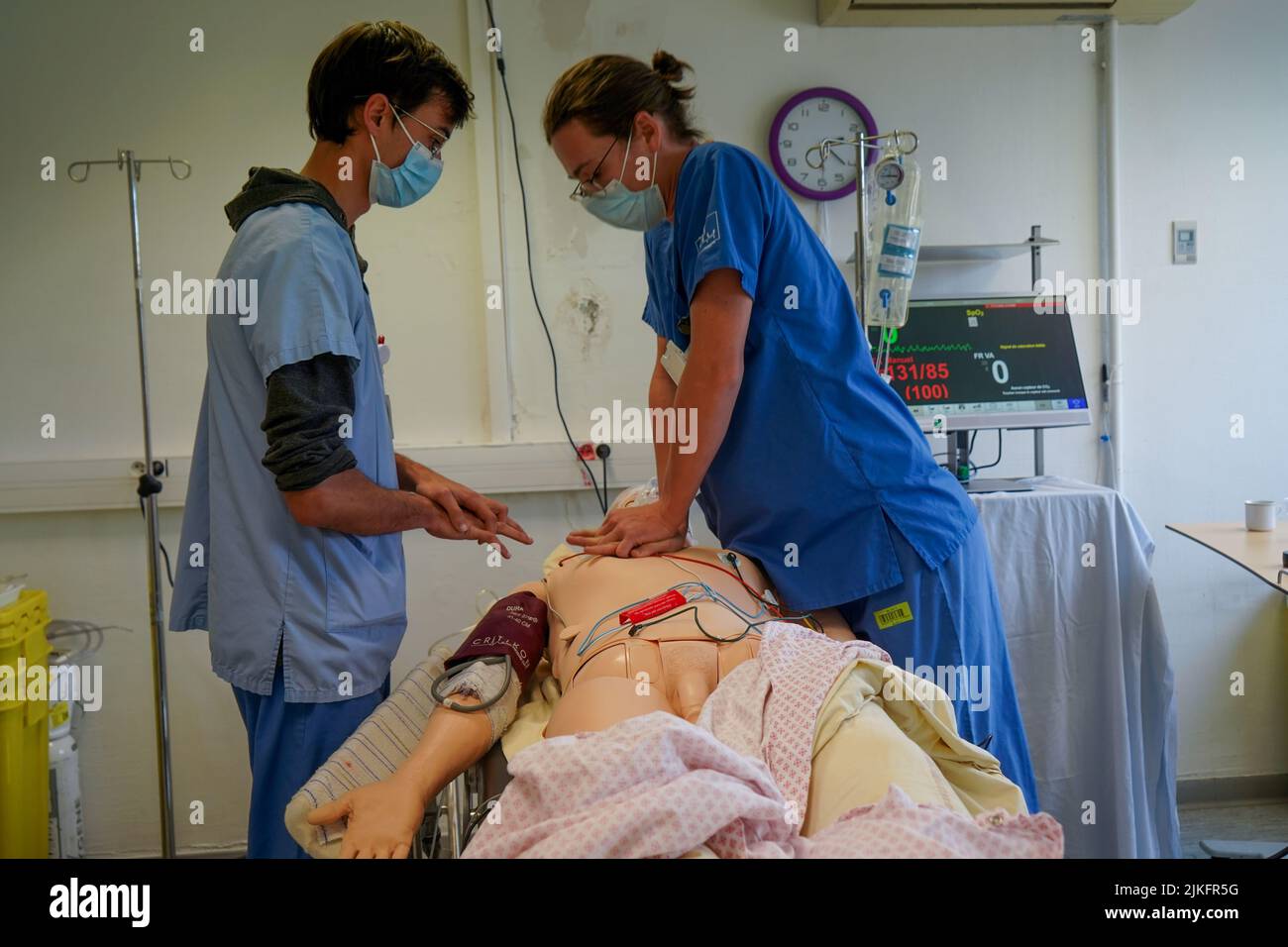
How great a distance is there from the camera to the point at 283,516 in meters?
1.23

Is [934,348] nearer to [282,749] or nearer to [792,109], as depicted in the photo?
[792,109]

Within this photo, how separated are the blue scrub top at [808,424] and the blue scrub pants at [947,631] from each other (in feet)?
0.09

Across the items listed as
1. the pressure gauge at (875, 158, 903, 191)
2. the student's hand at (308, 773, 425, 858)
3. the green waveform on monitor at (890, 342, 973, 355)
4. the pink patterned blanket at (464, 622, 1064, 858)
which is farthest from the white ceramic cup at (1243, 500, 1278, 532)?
the student's hand at (308, 773, 425, 858)

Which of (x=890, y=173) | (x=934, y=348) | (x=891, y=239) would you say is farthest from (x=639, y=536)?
(x=934, y=348)

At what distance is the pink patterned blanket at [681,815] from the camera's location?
0.69 m

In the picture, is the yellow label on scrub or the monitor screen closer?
the yellow label on scrub

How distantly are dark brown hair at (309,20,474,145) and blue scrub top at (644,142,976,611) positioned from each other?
16.1 inches

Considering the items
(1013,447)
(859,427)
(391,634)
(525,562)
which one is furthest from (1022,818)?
(1013,447)

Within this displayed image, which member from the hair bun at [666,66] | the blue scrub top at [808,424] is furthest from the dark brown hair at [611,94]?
the blue scrub top at [808,424]

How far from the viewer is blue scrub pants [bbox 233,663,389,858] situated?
1.25 m

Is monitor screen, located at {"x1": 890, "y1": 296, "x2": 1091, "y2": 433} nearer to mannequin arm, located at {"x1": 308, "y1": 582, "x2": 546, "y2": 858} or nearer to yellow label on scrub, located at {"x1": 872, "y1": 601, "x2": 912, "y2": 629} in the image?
yellow label on scrub, located at {"x1": 872, "y1": 601, "x2": 912, "y2": 629}

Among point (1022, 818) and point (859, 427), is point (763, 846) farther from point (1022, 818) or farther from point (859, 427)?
point (859, 427)

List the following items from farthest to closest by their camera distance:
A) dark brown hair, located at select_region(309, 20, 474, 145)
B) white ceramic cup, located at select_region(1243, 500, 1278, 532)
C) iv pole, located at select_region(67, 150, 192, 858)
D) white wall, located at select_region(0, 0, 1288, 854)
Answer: white wall, located at select_region(0, 0, 1288, 854) < white ceramic cup, located at select_region(1243, 500, 1278, 532) < iv pole, located at select_region(67, 150, 192, 858) < dark brown hair, located at select_region(309, 20, 474, 145)
